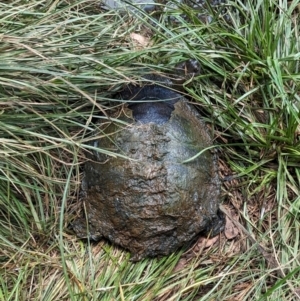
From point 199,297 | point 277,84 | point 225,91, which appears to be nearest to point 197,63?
point 225,91

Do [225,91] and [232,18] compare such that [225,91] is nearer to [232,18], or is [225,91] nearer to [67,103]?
[232,18]

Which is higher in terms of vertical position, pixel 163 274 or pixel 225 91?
pixel 225 91

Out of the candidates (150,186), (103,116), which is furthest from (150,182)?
(103,116)

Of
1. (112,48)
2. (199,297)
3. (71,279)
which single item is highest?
(112,48)

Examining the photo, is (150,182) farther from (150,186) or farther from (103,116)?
(103,116)
